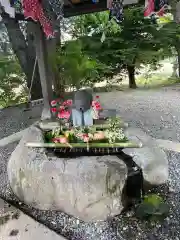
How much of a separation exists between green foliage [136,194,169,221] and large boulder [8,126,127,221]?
0.17 m

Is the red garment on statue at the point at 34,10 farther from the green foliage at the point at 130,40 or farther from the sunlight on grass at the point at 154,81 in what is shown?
the sunlight on grass at the point at 154,81

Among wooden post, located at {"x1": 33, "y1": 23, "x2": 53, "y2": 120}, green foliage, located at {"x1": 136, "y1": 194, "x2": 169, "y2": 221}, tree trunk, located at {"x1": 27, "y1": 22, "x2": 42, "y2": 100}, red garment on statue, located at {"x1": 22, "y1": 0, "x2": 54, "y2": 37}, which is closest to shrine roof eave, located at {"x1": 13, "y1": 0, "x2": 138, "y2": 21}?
wooden post, located at {"x1": 33, "y1": 23, "x2": 53, "y2": 120}

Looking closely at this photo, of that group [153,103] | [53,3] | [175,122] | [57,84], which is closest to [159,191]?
[175,122]

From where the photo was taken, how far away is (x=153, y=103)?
4789 millimetres

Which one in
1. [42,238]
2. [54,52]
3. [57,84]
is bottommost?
[42,238]

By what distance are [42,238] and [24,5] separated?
6.94 feet

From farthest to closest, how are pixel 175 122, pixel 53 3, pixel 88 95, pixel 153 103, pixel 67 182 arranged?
1. pixel 153 103
2. pixel 175 122
3. pixel 53 3
4. pixel 88 95
5. pixel 67 182

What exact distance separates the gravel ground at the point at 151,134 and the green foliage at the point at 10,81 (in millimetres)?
348

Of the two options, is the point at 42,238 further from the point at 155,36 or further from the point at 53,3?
the point at 155,36

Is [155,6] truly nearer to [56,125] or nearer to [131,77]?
[56,125]

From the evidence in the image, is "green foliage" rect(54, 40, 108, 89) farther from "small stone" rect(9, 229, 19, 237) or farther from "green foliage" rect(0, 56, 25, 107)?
"small stone" rect(9, 229, 19, 237)

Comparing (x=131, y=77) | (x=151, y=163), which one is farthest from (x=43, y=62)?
(x=131, y=77)

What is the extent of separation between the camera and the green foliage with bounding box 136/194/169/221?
201cm

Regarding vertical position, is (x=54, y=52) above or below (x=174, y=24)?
below
